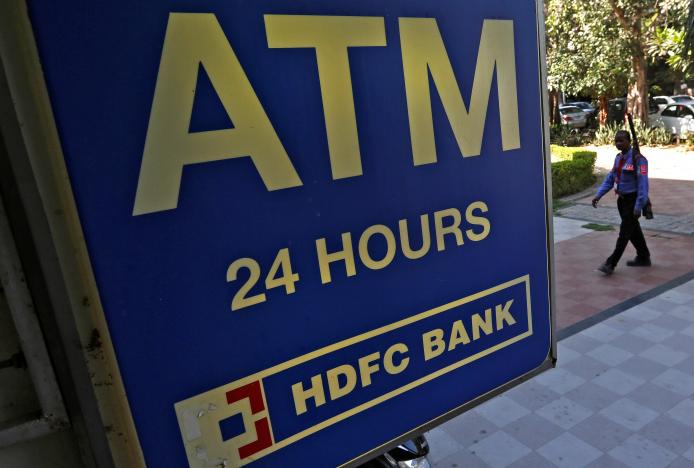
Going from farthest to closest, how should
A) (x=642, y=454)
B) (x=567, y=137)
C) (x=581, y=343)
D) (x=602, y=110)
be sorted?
(x=602, y=110) < (x=567, y=137) < (x=581, y=343) < (x=642, y=454)

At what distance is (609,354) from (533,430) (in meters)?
1.39

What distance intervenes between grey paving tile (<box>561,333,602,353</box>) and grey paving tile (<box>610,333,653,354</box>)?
169 mm

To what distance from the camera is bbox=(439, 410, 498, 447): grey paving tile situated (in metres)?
3.41

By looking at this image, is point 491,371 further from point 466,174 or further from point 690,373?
point 690,373

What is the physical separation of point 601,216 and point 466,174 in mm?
8731

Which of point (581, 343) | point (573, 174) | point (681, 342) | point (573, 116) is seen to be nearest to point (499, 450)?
point (581, 343)

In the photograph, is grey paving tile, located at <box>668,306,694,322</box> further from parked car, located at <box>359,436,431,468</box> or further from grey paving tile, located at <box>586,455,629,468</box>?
parked car, located at <box>359,436,431,468</box>

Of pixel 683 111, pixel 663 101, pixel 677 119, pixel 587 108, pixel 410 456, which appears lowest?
pixel 410 456

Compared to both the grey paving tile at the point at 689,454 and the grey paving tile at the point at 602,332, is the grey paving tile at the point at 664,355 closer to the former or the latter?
the grey paving tile at the point at 602,332

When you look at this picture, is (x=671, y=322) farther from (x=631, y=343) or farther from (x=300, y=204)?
(x=300, y=204)

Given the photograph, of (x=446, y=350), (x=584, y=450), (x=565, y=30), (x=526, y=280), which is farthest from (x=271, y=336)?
(x=565, y=30)

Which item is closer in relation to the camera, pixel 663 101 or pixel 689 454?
pixel 689 454

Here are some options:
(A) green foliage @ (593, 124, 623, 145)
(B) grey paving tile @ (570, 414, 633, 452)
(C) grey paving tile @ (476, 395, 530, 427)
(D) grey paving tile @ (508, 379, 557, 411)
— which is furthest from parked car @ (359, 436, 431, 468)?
(A) green foliage @ (593, 124, 623, 145)

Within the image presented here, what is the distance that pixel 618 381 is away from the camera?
388 cm
